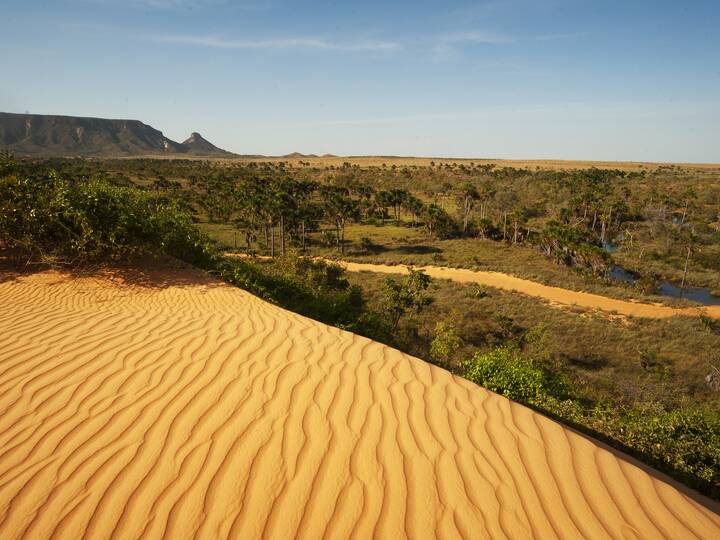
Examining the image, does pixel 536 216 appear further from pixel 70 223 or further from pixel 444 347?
pixel 70 223

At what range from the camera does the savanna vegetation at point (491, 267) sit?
6.27 metres

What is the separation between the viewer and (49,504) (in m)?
2.50

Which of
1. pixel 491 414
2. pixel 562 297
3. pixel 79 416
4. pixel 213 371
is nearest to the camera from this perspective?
pixel 79 416

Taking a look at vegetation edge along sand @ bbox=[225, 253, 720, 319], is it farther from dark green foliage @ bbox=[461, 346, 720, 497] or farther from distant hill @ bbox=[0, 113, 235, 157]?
distant hill @ bbox=[0, 113, 235, 157]

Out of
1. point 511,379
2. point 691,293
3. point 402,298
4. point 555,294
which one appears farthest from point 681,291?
point 511,379

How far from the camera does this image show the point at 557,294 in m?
26.2

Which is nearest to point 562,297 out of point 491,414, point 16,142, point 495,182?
point 491,414

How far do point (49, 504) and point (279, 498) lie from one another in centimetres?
142

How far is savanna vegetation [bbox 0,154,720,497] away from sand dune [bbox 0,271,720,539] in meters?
2.29

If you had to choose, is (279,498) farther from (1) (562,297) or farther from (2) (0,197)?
(1) (562,297)

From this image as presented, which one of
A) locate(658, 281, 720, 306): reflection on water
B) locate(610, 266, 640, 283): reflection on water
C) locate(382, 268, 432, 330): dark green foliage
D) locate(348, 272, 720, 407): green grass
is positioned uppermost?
locate(382, 268, 432, 330): dark green foliage

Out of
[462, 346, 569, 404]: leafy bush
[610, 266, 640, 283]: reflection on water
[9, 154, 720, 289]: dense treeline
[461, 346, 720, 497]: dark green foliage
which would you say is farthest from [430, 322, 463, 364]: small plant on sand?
[610, 266, 640, 283]: reflection on water

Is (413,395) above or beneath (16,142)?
beneath

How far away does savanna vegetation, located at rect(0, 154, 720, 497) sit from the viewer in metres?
6.27
